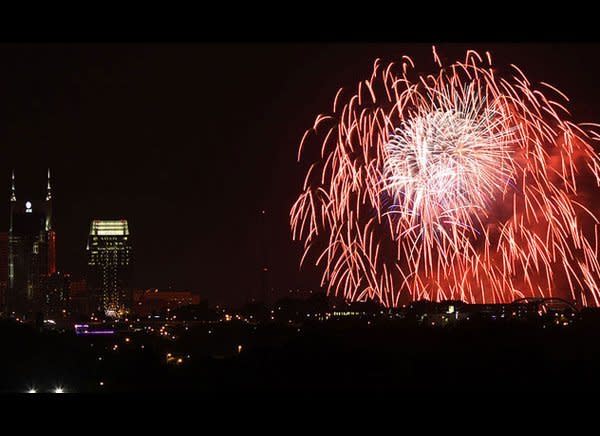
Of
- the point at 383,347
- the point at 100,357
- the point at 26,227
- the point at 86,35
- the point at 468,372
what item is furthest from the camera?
the point at 26,227

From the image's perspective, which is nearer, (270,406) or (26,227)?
(270,406)

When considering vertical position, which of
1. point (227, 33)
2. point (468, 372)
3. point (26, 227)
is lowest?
point (468, 372)

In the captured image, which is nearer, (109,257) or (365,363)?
(365,363)

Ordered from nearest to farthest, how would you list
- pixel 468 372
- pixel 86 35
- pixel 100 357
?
pixel 86 35 < pixel 468 372 < pixel 100 357

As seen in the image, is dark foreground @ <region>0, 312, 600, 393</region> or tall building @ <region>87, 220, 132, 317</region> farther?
tall building @ <region>87, 220, 132, 317</region>

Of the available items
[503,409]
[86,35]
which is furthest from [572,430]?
[86,35]

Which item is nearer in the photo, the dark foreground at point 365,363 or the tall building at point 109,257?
the dark foreground at point 365,363

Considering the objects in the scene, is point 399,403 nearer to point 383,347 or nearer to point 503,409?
point 503,409

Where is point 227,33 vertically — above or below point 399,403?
above
